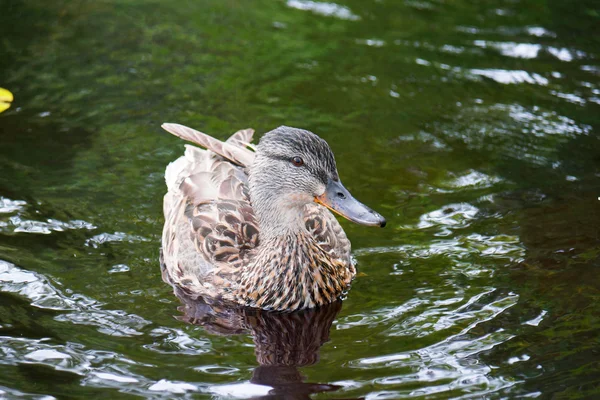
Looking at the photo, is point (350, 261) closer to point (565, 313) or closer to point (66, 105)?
point (565, 313)

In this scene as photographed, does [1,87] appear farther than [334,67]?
No

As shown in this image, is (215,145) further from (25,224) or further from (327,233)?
(25,224)

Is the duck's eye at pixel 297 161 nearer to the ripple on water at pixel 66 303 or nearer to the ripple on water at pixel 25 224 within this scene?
the ripple on water at pixel 66 303

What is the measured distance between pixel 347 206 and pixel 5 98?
16.6ft

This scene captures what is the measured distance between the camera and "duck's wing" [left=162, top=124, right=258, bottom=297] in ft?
23.4

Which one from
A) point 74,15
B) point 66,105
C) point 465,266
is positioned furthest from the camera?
point 74,15

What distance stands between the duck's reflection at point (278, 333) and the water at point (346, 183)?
0.02 metres

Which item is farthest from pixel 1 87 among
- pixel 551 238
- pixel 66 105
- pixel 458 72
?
pixel 551 238

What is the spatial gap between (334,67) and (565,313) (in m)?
5.51

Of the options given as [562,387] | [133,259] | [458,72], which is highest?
[458,72]

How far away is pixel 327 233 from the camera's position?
7.32 meters

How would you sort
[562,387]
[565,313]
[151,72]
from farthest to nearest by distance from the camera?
[151,72] → [565,313] → [562,387]

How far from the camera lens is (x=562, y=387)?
17.8 feet

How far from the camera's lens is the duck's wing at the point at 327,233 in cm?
726
